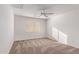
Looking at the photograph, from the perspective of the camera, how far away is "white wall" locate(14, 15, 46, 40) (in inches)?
67.1

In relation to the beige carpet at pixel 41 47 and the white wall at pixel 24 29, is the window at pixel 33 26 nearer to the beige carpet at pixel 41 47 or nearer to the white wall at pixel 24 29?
the white wall at pixel 24 29

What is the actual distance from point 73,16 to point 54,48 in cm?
51

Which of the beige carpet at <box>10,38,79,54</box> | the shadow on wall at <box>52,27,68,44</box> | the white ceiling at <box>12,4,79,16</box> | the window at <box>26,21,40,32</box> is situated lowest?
the beige carpet at <box>10,38,79,54</box>

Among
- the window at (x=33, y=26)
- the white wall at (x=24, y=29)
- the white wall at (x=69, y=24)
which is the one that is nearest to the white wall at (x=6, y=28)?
the white wall at (x=24, y=29)

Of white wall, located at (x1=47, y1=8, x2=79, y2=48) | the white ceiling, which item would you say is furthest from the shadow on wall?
the white ceiling

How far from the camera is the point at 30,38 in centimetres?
175

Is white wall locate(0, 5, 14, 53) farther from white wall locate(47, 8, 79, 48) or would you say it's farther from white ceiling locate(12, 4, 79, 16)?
white wall locate(47, 8, 79, 48)

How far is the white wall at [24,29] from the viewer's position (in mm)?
1704

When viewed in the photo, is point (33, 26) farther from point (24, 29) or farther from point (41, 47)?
point (41, 47)

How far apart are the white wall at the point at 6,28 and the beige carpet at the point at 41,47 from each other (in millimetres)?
123

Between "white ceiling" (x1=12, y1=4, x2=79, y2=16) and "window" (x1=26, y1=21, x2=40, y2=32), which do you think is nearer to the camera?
"white ceiling" (x1=12, y1=4, x2=79, y2=16)

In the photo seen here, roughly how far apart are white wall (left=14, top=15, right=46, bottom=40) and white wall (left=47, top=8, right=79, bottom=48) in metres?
→ 0.13
